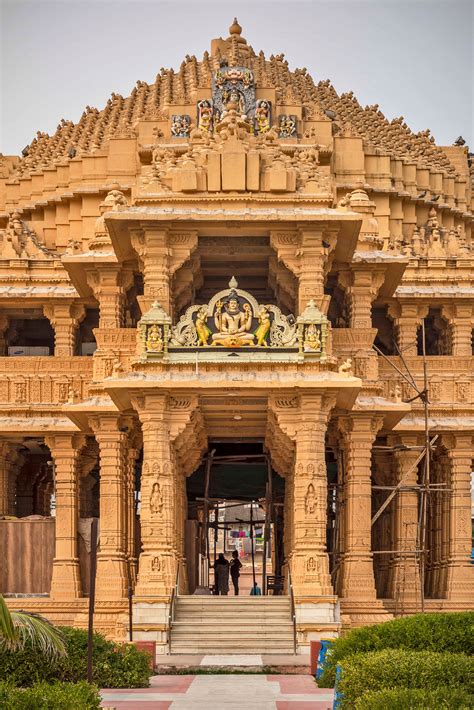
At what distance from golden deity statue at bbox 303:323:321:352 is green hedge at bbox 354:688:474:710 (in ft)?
46.7

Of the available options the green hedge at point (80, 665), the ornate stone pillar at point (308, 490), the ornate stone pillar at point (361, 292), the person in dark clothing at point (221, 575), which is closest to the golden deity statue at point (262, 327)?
the ornate stone pillar at point (308, 490)

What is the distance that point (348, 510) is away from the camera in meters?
33.1

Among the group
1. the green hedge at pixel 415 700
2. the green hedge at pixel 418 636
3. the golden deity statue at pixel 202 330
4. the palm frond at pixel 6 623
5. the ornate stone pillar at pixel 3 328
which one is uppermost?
the ornate stone pillar at pixel 3 328

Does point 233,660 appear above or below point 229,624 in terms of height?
below

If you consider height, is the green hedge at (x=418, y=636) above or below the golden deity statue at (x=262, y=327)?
below

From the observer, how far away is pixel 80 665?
2186 centimetres

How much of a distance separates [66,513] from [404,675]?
18461 mm

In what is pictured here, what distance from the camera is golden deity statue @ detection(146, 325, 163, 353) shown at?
29.9 meters

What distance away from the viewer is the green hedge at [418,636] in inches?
797

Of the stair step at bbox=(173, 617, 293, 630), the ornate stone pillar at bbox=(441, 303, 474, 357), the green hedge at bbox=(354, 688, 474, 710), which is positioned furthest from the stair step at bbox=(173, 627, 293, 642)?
the green hedge at bbox=(354, 688, 474, 710)

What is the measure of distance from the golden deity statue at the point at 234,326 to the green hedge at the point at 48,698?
1358 centimetres

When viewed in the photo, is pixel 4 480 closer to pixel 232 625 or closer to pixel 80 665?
pixel 232 625

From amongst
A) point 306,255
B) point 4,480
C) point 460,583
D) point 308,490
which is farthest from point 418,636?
point 4,480

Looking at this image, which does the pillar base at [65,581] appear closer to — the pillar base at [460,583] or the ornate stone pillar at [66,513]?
the ornate stone pillar at [66,513]
